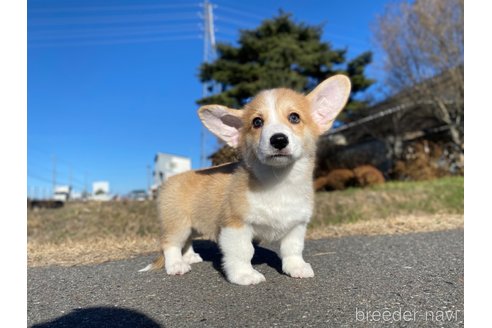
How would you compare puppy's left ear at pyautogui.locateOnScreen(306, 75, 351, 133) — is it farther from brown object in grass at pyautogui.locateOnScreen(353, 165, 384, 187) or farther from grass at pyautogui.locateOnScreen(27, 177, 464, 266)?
brown object in grass at pyautogui.locateOnScreen(353, 165, 384, 187)

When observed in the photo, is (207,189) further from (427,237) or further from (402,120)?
(402,120)

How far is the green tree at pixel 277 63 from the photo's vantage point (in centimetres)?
1442

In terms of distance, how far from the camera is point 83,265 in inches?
146

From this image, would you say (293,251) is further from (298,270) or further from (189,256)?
(189,256)

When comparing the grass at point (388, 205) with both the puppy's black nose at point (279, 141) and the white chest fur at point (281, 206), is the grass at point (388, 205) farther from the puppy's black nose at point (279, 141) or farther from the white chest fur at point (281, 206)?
the puppy's black nose at point (279, 141)

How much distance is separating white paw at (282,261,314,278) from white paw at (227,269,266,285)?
0.25 m

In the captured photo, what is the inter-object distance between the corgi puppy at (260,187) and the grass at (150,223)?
1.34 meters

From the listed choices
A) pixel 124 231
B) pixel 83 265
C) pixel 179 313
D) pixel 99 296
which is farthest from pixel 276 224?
pixel 124 231

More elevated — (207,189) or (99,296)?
(207,189)

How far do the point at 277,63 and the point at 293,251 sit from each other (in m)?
12.7

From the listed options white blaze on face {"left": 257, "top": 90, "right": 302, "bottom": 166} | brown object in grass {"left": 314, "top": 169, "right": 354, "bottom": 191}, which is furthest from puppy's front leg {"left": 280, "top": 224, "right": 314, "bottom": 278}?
brown object in grass {"left": 314, "top": 169, "right": 354, "bottom": 191}

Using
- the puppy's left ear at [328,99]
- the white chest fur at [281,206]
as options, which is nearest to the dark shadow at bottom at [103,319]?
the white chest fur at [281,206]

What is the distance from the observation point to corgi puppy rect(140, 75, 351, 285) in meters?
2.75

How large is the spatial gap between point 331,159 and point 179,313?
1369 centimetres
